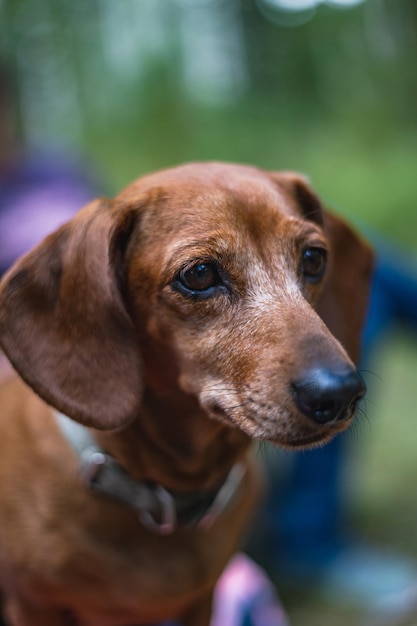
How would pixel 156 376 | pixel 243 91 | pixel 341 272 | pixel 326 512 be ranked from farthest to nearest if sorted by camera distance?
1. pixel 243 91
2. pixel 326 512
3. pixel 341 272
4. pixel 156 376

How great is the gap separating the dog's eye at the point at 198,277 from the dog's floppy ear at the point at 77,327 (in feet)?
0.51

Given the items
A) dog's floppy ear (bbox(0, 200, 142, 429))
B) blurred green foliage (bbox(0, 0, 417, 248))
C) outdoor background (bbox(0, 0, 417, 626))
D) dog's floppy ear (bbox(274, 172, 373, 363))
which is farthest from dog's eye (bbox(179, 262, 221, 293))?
blurred green foliage (bbox(0, 0, 417, 248))

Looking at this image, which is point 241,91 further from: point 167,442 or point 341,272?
point 167,442

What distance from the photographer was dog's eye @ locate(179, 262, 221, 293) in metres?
1.71

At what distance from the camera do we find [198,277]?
1.71m

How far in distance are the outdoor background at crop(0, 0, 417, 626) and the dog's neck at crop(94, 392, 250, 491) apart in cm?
307

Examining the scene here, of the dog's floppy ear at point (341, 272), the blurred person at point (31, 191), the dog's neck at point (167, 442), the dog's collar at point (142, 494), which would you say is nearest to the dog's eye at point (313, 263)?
the dog's floppy ear at point (341, 272)

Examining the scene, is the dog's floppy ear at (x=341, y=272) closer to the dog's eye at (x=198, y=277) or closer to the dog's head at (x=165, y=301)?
the dog's head at (x=165, y=301)

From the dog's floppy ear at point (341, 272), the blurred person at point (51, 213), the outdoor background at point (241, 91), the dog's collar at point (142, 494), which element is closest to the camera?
the dog's collar at point (142, 494)

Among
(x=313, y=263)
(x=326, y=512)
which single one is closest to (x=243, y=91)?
(x=326, y=512)

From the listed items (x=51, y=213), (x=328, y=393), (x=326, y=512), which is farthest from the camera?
(x=51, y=213)

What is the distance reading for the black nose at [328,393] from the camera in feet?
4.79

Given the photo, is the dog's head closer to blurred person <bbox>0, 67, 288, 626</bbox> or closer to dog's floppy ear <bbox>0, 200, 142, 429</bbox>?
dog's floppy ear <bbox>0, 200, 142, 429</bbox>

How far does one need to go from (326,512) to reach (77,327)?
2.05 metres
